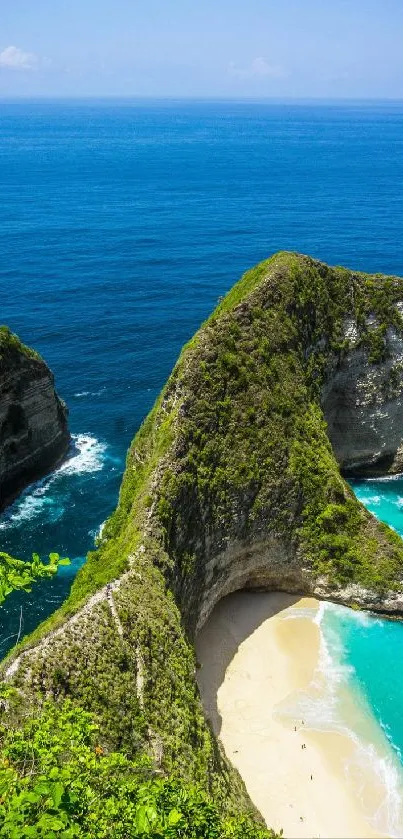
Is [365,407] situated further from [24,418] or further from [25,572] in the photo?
[25,572]

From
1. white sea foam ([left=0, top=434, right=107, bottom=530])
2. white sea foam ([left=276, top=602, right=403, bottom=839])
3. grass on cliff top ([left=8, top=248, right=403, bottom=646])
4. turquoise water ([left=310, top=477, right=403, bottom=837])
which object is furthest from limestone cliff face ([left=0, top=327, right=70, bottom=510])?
turquoise water ([left=310, top=477, right=403, bottom=837])

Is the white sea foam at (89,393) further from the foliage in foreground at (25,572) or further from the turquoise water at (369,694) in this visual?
the foliage in foreground at (25,572)

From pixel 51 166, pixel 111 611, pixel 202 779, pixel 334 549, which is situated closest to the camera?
pixel 202 779

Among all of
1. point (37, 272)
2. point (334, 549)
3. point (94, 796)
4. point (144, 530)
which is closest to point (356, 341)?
point (334, 549)

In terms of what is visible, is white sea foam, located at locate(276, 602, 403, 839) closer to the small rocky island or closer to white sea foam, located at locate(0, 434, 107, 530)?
the small rocky island

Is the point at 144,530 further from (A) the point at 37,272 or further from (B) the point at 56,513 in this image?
(A) the point at 37,272
